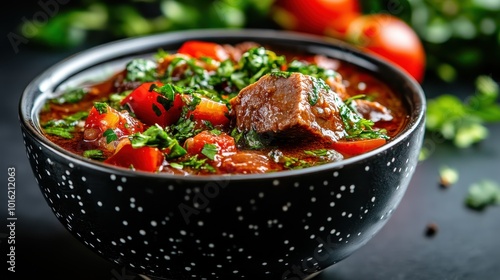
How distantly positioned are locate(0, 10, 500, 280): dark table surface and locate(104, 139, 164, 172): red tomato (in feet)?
2.26

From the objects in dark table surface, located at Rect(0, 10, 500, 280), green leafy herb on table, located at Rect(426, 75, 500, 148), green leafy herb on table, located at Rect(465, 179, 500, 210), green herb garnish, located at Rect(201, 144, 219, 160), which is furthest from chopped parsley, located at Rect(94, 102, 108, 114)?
green leafy herb on table, located at Rect(426, 75, 500, 148)

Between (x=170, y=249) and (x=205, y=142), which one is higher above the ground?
(x=205, y=142)

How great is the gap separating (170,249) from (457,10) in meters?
3.59

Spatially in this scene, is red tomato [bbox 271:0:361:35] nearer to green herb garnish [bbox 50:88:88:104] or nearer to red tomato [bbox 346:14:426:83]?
red tomato [bbox 346:14:426:83]

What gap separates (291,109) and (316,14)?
289 cm

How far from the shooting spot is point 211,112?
2865mm

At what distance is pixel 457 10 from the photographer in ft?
17.6

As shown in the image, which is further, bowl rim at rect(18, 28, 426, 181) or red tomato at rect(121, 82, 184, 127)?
red tomato at rect(121, 82, 184, 127)

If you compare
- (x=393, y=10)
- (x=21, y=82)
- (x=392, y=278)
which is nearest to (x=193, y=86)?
(x=392, y=278)

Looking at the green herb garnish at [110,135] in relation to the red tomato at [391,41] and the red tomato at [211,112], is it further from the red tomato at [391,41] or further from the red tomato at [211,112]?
the red tomato at [391,41]

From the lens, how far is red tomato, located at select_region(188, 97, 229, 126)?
282 centimetres

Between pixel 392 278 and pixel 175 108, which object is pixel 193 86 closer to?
pixel 175 108

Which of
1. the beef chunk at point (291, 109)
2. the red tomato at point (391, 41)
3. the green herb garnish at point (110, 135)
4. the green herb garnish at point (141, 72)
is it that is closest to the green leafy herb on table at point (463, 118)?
the red tomato at point (391, 41)

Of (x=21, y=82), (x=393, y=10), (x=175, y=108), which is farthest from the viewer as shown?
(x=393, y=10)
